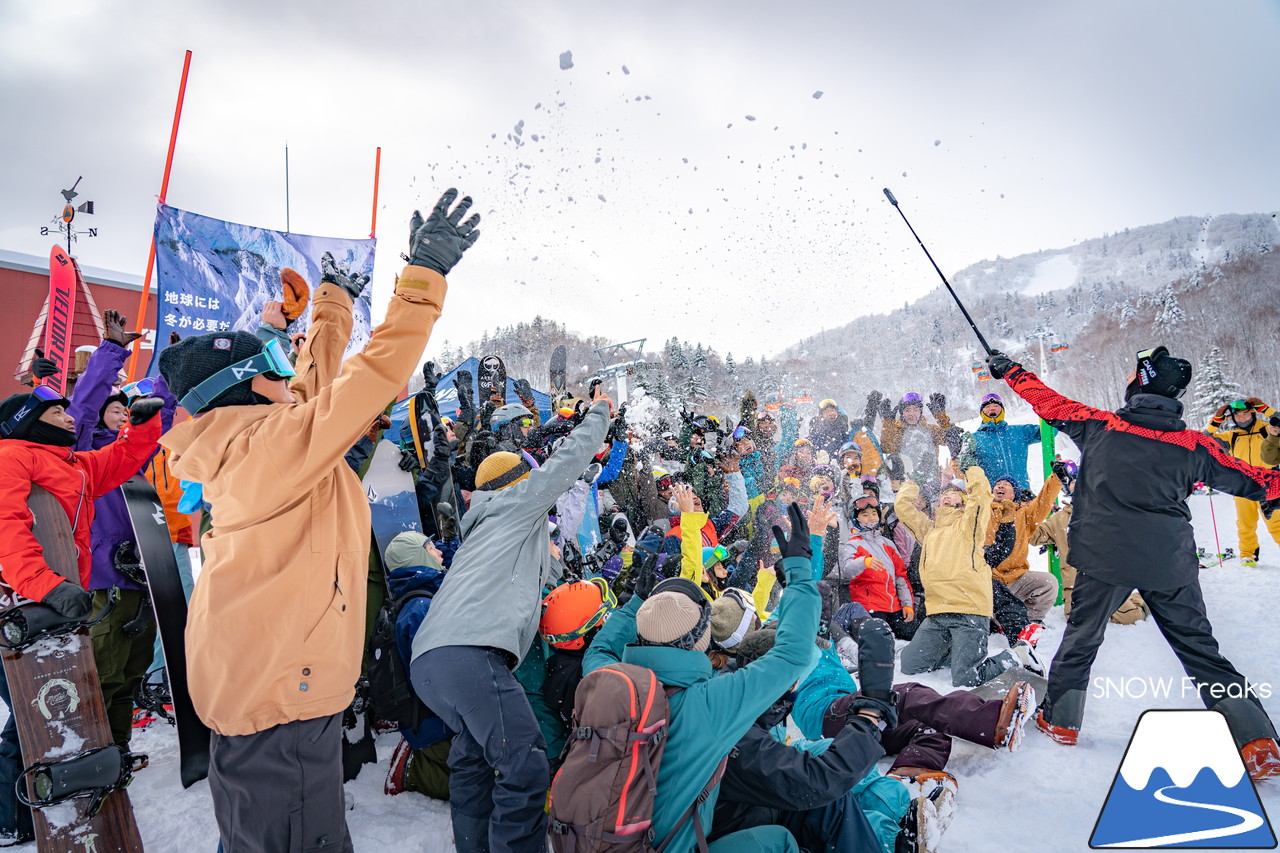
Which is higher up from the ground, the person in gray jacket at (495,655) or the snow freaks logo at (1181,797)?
the person in gray jacket at (495,655)

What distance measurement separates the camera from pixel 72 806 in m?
2.29

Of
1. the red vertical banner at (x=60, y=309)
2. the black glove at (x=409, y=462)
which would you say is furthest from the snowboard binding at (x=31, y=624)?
the red vertical banner at (x=60, y=309)

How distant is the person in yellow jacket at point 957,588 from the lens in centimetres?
441

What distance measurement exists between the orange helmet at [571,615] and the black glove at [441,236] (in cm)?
154

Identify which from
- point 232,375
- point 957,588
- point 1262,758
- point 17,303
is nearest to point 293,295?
point 232,375

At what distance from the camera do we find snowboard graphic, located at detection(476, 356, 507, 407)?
18.0ft

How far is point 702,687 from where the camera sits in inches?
76.6

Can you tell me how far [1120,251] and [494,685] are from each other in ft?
492

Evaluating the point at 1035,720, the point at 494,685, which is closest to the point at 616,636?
the point at 494,685

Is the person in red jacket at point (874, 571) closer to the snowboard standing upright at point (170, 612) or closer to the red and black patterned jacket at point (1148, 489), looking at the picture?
the red and black patterned jacket at point (1148, 489)

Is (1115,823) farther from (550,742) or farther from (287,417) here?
(287,417)

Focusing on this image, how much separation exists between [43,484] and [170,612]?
93cm

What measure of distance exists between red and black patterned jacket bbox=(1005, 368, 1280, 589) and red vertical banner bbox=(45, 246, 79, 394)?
6863 mm

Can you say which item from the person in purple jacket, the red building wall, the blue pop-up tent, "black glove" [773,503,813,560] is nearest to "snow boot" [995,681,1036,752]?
"black glove" [773,503,813,560]
